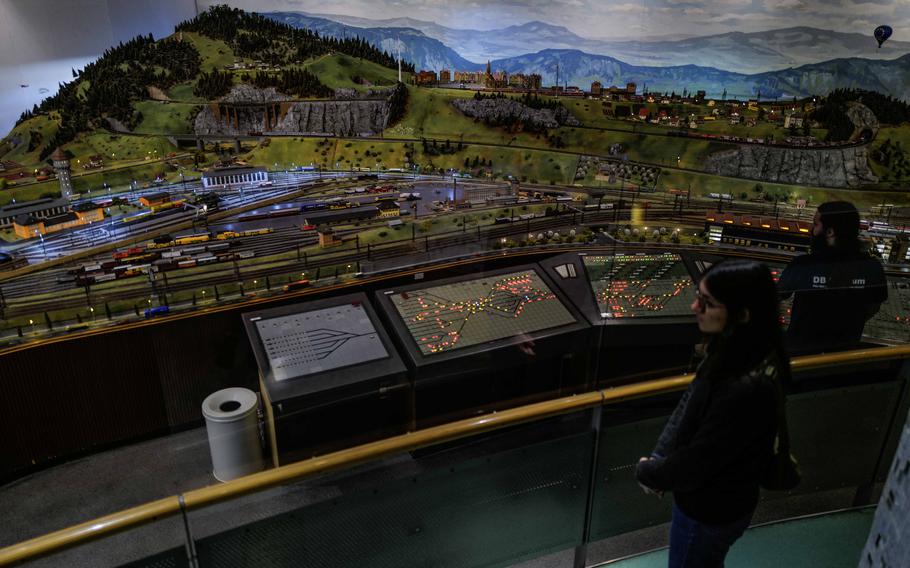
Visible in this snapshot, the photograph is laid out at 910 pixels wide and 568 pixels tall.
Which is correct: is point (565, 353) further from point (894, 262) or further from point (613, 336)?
point (894, 262)

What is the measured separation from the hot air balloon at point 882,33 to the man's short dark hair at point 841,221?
0.95 metres

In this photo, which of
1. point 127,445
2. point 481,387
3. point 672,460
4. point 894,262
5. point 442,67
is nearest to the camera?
point 672,460

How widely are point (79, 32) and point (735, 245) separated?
15.1 ft

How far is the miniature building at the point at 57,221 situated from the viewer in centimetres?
358

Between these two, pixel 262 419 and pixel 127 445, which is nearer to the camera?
pixel 262 419

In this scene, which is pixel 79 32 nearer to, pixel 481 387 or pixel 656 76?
pixel 481 387

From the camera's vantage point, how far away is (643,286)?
3.94 meters

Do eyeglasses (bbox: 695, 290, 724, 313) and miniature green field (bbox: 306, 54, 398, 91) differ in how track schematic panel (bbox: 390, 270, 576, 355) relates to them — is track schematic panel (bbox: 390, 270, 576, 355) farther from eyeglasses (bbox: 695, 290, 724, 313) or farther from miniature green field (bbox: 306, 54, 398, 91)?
eyeglasses (bbox: 695, 290, 724, 313)

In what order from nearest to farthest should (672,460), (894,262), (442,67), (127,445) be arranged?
(672,460) < (894,262) < (127,445) < (442,67)

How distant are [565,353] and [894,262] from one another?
2099mm

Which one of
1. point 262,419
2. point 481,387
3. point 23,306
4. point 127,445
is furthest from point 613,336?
point 23,306

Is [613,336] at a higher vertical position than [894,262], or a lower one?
lower

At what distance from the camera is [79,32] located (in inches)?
144

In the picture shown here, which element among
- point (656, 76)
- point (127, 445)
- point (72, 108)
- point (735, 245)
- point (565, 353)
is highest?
point (656, 76)
